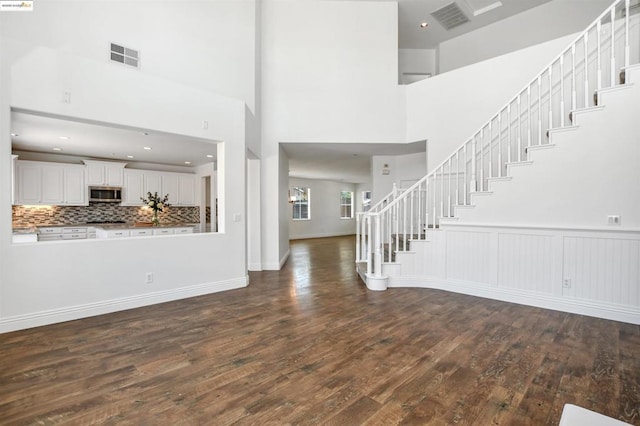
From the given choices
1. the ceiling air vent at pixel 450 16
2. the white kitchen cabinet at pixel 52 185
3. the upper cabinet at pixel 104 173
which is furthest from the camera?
the upper cabinet at pixel 104 173

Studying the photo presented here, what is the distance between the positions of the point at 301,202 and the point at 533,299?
32.2ft

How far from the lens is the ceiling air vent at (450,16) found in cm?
669

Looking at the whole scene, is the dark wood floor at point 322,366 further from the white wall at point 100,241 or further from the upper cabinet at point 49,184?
the upper cabinet at point 49,184

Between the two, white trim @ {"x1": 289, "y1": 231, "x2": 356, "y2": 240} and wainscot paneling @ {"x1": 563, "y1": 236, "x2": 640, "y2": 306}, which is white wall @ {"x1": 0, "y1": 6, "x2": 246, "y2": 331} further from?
Result: white trim @ {"x1": 289, "y1": 231, "x2": 356, "y2": 240}

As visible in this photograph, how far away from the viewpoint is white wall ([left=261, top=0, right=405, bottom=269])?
6.16 metres

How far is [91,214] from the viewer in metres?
7.12

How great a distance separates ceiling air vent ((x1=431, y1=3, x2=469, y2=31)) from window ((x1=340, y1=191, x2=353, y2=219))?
329 inches

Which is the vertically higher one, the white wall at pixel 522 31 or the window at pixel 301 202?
the white wall at pixel 522 31

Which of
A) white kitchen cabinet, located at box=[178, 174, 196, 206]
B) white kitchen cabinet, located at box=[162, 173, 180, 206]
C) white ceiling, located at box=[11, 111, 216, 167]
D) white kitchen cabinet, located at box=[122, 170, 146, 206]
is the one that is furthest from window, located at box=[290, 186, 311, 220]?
white kitchen cabinet, located at box=[122, 170, 146, 206]

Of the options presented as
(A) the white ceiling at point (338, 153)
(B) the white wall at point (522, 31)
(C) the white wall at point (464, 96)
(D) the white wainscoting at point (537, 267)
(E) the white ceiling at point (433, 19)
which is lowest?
(D) the white wainscoting at point (537, 267)

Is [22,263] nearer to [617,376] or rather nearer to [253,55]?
[253,55]

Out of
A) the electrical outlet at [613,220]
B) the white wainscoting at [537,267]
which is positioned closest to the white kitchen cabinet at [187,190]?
the white wainscoting at [537,267]

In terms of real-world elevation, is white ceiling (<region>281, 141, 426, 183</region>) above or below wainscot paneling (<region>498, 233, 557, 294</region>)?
above

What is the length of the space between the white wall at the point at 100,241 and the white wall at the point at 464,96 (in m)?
3.66
